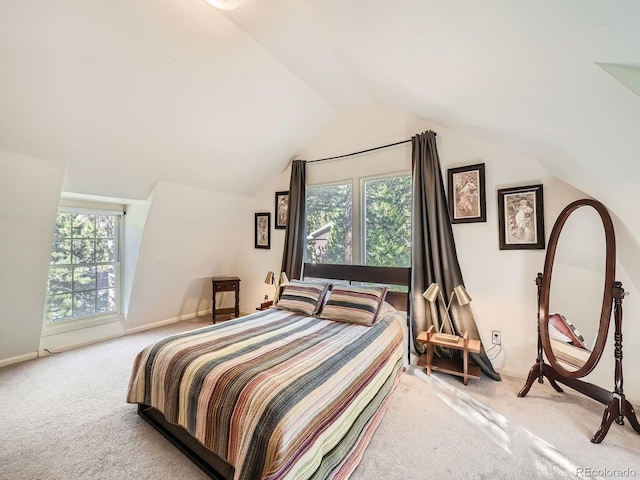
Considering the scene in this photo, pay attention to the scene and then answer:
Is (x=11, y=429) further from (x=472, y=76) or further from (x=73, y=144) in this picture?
(x=472, y=76)

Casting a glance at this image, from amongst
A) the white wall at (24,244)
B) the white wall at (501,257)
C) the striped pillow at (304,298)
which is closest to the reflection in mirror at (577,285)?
the white wall at (501,257)

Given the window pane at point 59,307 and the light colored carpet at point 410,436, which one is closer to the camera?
the light colored carpet at point 410,436

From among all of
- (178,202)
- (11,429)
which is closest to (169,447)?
(11,429)

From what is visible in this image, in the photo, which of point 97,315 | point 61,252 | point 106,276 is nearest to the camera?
point 61,252

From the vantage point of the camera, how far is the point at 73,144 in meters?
2.44

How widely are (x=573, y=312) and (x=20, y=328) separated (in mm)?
5526

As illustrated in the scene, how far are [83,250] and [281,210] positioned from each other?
2.76 metres

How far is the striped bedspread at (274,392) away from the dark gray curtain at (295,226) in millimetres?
1578

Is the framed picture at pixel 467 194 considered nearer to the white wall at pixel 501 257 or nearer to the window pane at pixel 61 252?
the white wall at pixel 501 257

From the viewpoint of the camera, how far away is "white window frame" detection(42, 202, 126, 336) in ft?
11.1

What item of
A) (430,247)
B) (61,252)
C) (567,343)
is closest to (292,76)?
(430,247)

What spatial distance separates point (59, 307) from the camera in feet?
11.4

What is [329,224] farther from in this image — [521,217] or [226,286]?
[521,217]

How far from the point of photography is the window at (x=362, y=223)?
131 inches
